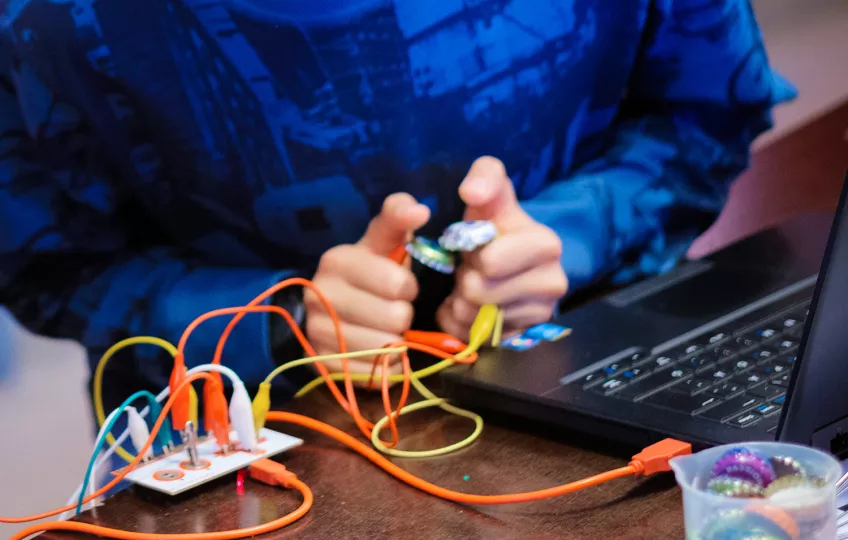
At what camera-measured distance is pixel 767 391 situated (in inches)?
17.0

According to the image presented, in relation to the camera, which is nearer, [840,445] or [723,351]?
[840,445]

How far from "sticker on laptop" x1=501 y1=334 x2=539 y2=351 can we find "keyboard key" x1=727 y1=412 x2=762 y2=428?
16 cm

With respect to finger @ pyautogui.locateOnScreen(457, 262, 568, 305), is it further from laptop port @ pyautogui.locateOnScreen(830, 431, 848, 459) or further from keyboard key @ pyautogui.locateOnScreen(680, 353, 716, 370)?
laptop port @ pyautogui.locateOnScreen(830, 431, 848, 459)

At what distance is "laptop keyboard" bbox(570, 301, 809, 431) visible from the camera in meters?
0.42

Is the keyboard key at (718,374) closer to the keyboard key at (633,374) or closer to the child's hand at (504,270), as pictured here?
the keyboard key at (633,374)

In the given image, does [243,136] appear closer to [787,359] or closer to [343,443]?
[343,443]

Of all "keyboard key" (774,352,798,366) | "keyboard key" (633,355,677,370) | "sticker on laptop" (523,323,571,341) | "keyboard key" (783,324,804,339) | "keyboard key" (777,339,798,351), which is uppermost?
"sticker on laptop" (523,323,571,341)

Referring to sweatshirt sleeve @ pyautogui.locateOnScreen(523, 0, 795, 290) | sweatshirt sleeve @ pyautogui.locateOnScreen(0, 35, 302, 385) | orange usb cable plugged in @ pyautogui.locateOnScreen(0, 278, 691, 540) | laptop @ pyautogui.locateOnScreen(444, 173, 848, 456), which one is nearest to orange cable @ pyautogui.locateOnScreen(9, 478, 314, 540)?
orange usb cable plugged in @ pyautogui.locateOnScreen(0, 278, 691, 540)

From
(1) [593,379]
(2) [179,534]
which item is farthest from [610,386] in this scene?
(2) [179,534]

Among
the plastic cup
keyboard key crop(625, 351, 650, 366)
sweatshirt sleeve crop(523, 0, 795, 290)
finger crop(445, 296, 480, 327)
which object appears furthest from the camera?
sweatshirt sleeve crop(523, 0, 795, 290)

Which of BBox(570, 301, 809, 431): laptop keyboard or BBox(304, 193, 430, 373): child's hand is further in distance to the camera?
BBox(304, 193, 430, 373): child's hand

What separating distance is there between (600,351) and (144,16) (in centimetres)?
41

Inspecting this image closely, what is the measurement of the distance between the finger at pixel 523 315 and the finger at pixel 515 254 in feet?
0.08

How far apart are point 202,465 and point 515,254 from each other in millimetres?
250
